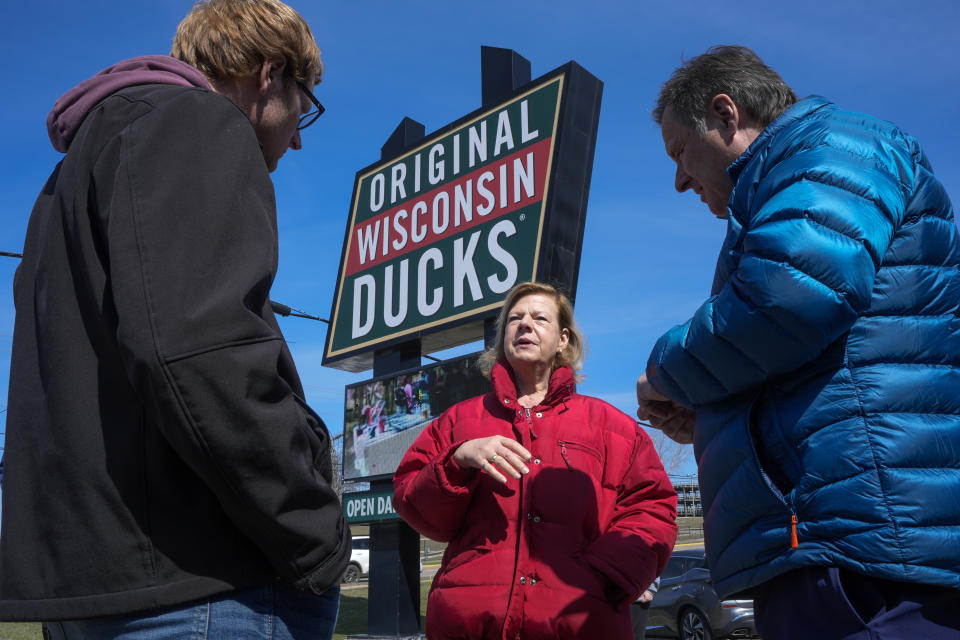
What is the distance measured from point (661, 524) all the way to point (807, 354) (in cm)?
123

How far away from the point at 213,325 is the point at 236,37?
0.75 m

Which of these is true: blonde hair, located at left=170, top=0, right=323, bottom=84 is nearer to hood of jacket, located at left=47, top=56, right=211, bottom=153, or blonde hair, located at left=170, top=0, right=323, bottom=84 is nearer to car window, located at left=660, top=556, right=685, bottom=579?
hood of jacket, located at left=47, top=56, right=211, bottom=153

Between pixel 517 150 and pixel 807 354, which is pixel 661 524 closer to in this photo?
pixel 807 354

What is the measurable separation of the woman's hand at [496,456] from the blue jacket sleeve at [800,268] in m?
0.69

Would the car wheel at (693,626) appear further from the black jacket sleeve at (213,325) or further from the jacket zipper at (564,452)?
the black jacket sleeve at (213,325)

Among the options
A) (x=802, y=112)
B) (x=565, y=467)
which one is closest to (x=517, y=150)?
(x=565, y=467)

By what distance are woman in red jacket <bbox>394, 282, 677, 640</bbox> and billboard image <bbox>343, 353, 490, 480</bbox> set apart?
4744 mm

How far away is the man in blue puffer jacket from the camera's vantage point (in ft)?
4.51

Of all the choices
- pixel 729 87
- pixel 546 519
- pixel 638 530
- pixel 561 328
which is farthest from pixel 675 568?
pixel 729 87

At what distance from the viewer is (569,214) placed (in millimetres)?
7281

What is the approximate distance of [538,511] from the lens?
242cm

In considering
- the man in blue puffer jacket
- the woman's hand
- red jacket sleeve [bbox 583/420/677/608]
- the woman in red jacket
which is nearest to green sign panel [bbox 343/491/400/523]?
the woman in red jacket

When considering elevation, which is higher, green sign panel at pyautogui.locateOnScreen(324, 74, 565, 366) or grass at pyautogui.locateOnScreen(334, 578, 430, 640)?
green sign panel at pyautogui.locateOnScreen(324, 74, 565, 366)

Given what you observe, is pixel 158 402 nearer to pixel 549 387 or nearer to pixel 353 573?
pixel 549 387
